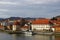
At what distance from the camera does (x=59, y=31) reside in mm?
36312

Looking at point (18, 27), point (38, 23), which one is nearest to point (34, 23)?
point (38, 23)

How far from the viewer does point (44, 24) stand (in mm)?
41469

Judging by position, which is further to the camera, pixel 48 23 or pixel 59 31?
pixel 48 23

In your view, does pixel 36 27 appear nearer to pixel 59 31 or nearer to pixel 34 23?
pixel 34 23

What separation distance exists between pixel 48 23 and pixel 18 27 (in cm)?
728

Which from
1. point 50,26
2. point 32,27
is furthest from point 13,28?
point 50,26

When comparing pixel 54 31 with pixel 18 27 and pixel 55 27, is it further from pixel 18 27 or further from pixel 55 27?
pixel 18 27

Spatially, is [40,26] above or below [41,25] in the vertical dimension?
below

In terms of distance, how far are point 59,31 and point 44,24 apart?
5542 millimetres

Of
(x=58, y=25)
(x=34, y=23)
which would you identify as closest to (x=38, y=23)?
(x=34, y=23)

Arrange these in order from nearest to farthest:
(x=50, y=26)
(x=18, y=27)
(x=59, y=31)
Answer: (x=59, y=31)
(x=50, y=26)
(x=18, y=27)

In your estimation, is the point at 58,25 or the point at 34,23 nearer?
the point at 58,25

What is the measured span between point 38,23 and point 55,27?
5.38 meters

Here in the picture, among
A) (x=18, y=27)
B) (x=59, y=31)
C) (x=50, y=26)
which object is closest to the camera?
(x=59, y=31)
